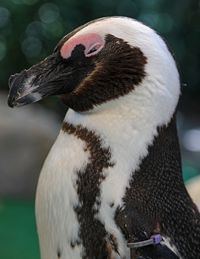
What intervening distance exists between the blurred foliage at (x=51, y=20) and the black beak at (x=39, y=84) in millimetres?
2227

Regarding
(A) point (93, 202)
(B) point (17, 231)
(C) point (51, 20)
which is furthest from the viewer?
(C) point (51, 20)

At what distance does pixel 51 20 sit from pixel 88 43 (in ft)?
7.73

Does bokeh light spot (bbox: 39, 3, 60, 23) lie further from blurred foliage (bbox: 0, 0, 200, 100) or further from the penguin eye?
the penguin eye

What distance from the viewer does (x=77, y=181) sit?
0.64 meters

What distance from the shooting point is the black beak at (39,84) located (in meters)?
0.65

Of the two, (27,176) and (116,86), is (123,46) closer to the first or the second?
(116,86)

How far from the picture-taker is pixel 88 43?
0.64 meters

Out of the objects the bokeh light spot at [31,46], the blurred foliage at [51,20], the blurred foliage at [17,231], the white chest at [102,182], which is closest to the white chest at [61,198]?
the white chest at [102,182]

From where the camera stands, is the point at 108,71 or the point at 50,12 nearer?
the point at 108,71

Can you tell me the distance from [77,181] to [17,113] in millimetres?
1776

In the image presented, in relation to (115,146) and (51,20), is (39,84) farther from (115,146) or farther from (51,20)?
(51,20)

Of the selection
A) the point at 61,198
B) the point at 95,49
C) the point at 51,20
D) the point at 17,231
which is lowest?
the point at 17,231

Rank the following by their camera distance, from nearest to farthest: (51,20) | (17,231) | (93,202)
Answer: (93,202)
(17,231)
(51,20)

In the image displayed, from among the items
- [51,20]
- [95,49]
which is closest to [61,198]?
[95,49]
